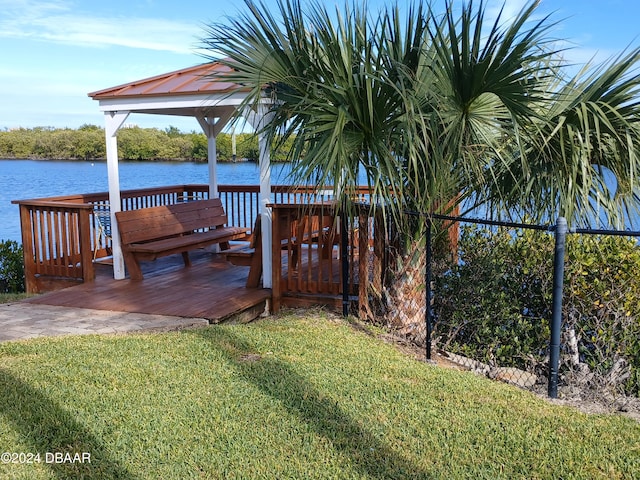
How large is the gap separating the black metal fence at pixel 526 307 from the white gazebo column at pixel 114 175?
3.81 metres

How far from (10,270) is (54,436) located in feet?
19.6

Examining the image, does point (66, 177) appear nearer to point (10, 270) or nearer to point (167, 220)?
point (10, 270)

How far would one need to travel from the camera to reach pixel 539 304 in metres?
5.02

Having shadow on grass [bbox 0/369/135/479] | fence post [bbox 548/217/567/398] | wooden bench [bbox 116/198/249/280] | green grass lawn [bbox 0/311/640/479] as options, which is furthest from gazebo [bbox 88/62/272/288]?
shadow on grass [bbox 0/369/135/479]

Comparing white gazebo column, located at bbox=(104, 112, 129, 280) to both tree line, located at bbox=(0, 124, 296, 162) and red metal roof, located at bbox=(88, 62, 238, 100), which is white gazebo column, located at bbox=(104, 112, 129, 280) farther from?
tree line, located at bbox=(0, 124, 296, 162)

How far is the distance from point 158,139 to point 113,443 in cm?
1529

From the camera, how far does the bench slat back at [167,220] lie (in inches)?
288

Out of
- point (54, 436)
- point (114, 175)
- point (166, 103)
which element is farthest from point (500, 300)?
point (114, 175)

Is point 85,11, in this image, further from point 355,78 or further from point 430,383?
point 430,383

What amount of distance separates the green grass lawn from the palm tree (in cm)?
138

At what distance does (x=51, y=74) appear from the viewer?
1909 cm

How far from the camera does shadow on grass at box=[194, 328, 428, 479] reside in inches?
108

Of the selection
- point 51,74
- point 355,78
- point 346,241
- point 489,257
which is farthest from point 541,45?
point 51,74

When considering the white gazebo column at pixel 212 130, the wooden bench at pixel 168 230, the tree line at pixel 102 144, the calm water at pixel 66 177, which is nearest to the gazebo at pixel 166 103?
the wooden bench at pixel 168 230
